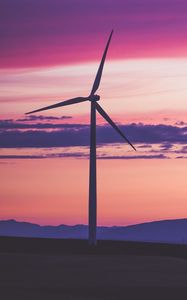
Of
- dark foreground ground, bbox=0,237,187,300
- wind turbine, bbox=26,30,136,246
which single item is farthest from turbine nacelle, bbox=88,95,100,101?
dark foreground ground, bbox=0,237,187,300

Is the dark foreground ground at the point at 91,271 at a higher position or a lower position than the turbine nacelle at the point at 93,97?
lower

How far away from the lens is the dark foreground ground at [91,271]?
66312 mm

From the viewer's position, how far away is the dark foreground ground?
218ft

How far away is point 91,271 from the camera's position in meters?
83.1

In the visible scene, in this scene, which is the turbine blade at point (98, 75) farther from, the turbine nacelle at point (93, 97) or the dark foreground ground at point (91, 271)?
the dark foreground ground at point (91, 271)

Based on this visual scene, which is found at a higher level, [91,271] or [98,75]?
[98,75]

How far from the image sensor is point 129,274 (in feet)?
267

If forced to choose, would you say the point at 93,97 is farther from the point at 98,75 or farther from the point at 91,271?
the point at 91,271

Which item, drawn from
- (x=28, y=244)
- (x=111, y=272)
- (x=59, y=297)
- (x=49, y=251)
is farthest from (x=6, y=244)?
(x=59, y=297)

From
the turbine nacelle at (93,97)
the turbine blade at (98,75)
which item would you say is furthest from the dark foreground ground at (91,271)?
the turbine blade at (98,75)

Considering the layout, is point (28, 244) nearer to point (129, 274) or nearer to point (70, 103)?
point (70, 103)

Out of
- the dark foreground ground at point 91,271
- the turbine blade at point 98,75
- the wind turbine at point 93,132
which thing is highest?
the turbine blade at point 98,75

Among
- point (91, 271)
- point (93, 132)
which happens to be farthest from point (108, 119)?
point (91, 271)

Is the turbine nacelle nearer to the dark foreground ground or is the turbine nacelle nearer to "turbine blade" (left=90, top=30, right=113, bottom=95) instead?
"turbine blade" (left=90, top=30, right=113, bottom=95)
